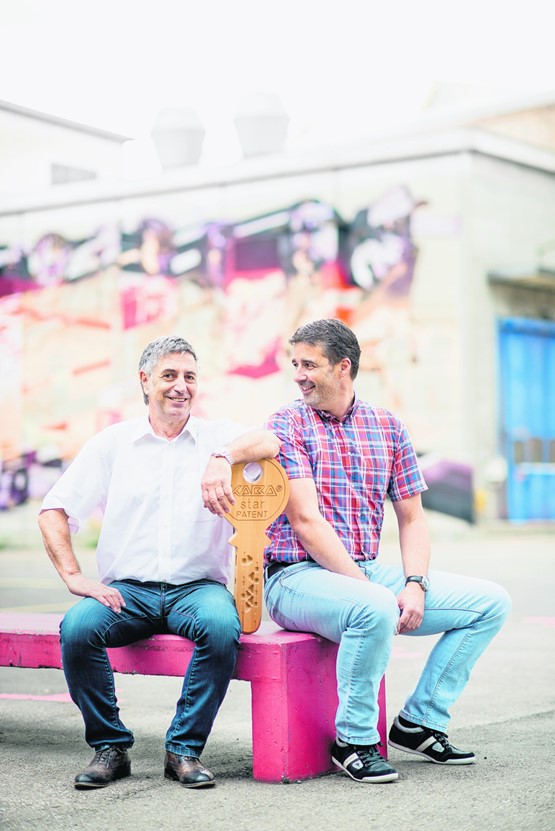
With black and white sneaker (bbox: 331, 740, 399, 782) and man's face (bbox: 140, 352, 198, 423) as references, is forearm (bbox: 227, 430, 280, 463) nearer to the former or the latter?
man's face (bbox: 140, 352, 198, 423)

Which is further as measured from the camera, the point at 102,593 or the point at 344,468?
the point at 344,468

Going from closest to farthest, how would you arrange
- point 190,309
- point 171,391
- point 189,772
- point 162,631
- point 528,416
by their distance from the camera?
point 189,772 → point 162,631 → point 171,391 → point 528,416 → point 190,309

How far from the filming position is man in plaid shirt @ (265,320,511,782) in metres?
4.38

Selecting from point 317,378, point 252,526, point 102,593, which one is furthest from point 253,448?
point 102,593

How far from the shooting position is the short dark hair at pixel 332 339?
4.65m

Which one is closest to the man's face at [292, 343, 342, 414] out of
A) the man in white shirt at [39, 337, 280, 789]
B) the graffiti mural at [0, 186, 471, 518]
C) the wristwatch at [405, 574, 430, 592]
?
the man in white shirt at [39, 337, 280, 789]

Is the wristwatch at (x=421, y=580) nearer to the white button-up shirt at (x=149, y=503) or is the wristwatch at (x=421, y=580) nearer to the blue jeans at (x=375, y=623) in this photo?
the blue jeans at (x=375, y=623)

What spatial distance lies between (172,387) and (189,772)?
1.36m

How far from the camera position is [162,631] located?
14.7 ft

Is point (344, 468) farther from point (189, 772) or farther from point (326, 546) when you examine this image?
point (189, 772)

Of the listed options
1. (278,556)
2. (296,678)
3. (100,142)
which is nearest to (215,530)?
(278,556)

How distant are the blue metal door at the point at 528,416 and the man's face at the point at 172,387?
673 inches

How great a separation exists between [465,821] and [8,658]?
1.96 m

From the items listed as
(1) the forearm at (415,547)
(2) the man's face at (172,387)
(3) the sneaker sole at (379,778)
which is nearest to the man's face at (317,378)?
(2) the man's face at (172,387)
